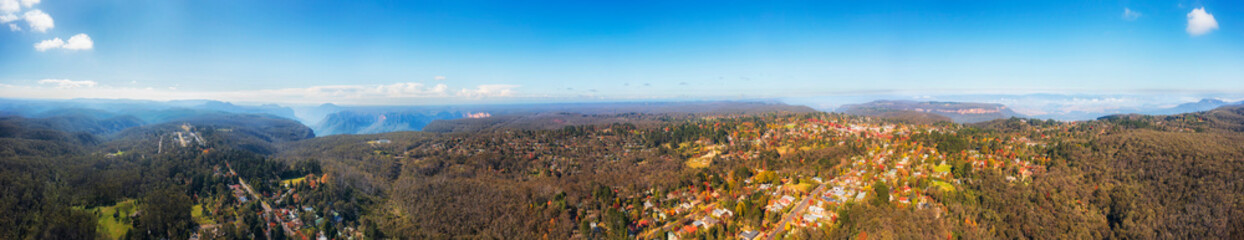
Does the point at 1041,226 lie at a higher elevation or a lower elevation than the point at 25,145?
lower

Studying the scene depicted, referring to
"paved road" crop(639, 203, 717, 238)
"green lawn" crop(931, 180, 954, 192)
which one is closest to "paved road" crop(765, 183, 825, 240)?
"paved road" crop(639, 203, 717, 238)

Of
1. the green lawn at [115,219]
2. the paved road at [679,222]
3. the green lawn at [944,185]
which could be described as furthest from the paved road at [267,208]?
the green lawn at [944,185]

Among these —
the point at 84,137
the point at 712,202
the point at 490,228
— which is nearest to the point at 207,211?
the point at 490,228

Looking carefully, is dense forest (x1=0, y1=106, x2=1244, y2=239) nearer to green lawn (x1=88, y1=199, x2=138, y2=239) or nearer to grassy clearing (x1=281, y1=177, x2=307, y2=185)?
green lawn (x1=88, y1=199, x2=138, y2=239)

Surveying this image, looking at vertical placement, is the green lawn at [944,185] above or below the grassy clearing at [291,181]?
above

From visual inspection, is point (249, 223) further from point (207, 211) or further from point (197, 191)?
point (197, 191)

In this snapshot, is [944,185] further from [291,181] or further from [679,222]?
[291,181]

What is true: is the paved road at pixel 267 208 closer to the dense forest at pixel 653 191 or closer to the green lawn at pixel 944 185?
the dense forest at pixel 653 191
